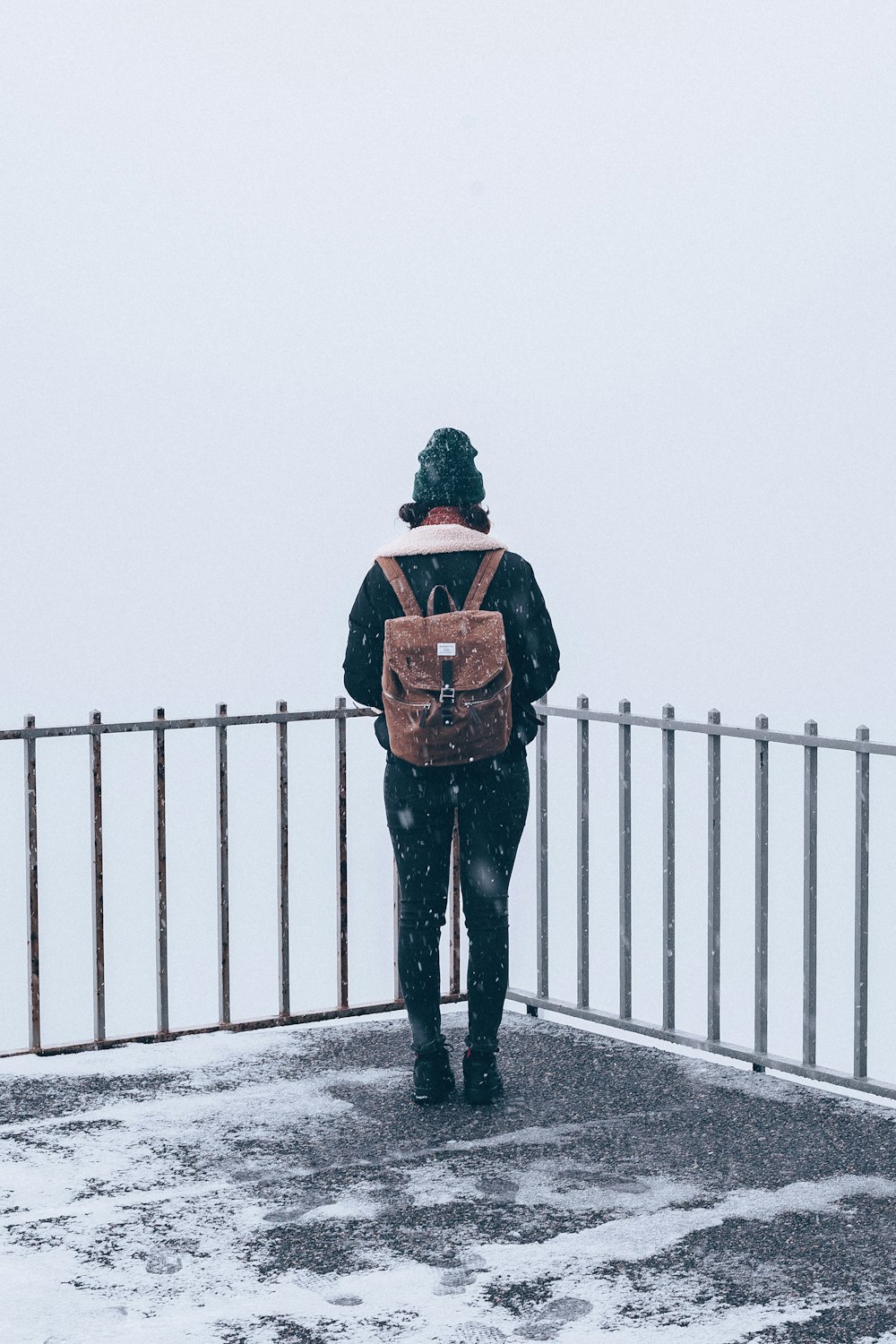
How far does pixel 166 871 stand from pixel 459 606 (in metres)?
1.90

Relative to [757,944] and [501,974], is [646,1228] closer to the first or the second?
[501,974]

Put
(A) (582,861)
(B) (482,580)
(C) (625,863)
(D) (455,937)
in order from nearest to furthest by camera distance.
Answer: (B) (482,580) → (C) (625,863) → (A) (582,861) → (D) (455,937)

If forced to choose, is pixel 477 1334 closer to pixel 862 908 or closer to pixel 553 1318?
pixel 553 1318

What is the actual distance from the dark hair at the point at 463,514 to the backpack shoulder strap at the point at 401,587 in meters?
0.22

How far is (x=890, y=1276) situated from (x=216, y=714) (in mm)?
3521

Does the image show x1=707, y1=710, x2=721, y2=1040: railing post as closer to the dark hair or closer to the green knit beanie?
the dark hair

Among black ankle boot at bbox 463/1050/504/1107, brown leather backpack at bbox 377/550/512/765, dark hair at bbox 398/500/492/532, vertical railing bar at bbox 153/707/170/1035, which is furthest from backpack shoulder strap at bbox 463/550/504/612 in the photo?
vertical railing bar at bbox 153/707/170/1035

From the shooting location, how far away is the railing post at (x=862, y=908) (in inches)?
239

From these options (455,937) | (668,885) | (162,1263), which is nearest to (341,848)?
(455,937)

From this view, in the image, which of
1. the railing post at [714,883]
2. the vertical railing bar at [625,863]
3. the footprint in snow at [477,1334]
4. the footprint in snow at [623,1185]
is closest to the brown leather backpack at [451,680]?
the railing post at [714,883]

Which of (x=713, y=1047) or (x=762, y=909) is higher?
(x=762, y=909)

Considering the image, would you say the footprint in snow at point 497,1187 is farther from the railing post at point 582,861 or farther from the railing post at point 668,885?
the railing post at point 582,861

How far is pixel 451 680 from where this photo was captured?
5.66m

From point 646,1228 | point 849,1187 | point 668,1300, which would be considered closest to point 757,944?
point 849,1187
